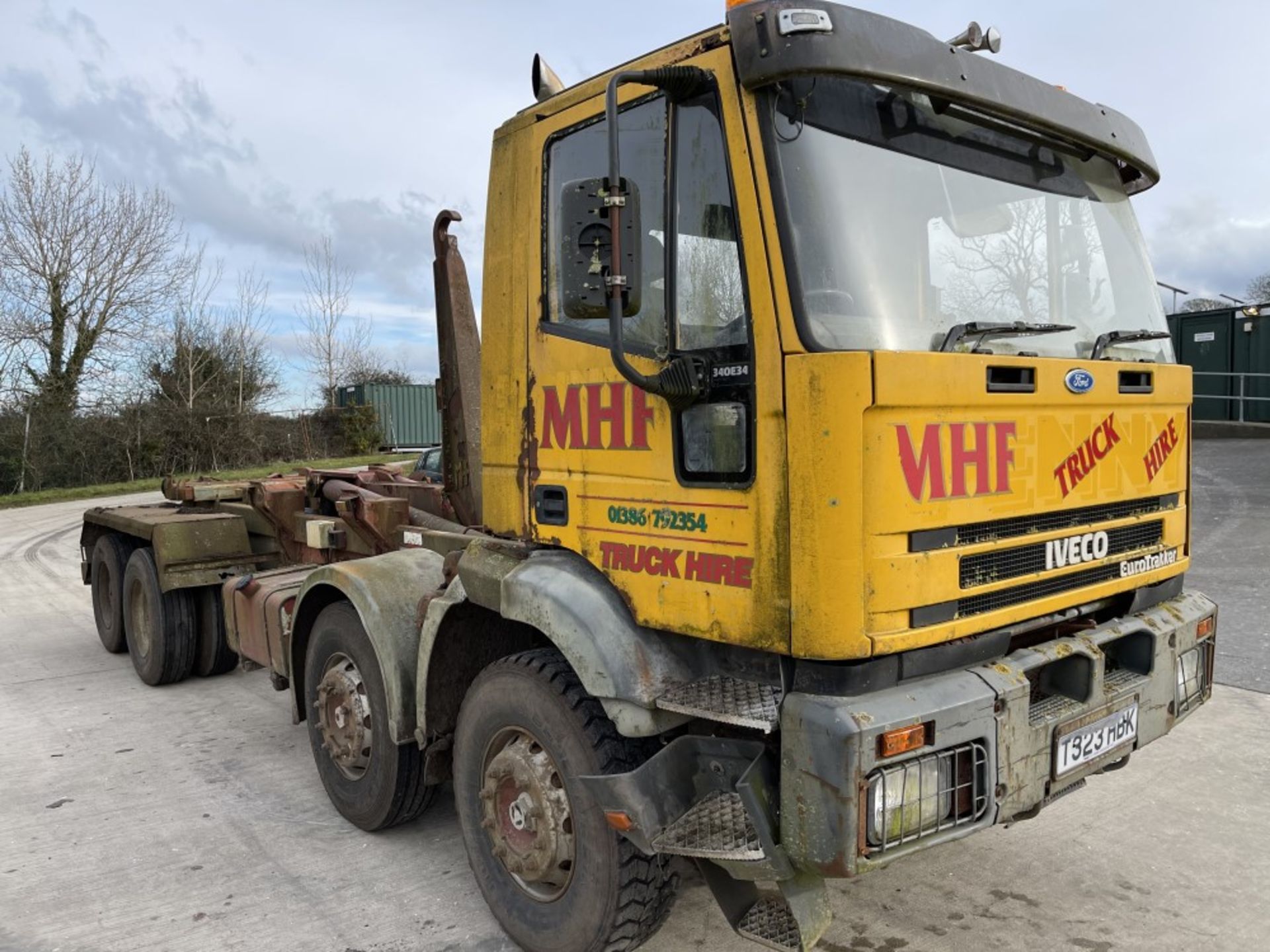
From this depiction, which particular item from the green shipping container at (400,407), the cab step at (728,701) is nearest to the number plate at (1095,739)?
the cab step at (728,701)

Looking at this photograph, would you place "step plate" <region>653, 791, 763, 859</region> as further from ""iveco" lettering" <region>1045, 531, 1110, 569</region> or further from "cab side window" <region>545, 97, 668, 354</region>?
"cab side window" <region>545, 97, 668, 354</region>

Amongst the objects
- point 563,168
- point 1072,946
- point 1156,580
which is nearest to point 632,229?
point 563,168

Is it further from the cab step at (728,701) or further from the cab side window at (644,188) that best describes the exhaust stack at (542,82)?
the cab step at (728,701)

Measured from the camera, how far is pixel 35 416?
24.2 meters

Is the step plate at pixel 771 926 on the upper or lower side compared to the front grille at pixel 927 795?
lower

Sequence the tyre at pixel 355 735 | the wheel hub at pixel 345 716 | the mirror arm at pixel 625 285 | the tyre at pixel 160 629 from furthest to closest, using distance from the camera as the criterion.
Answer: the tyre at pixel 160 629 → the wheel hub at pixel 345 716 → the tyre at pixel 355 735 → the mirror arm at pixel 625 285

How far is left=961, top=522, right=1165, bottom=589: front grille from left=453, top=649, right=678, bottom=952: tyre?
1.14 m

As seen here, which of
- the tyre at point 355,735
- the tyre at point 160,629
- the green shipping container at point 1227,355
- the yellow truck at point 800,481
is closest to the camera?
the yellow truck at point 800,481

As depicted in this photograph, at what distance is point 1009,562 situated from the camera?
108 inches

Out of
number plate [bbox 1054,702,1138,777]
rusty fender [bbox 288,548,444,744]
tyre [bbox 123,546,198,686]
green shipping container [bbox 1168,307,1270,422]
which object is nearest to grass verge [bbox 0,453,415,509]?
tyre [bbox 123,546,198,686]

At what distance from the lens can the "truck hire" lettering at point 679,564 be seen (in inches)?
104

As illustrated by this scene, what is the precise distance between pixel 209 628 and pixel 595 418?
189 inches

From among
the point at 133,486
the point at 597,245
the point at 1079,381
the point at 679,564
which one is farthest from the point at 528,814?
the point at 133,486

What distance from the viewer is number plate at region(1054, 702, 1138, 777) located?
108 inches
